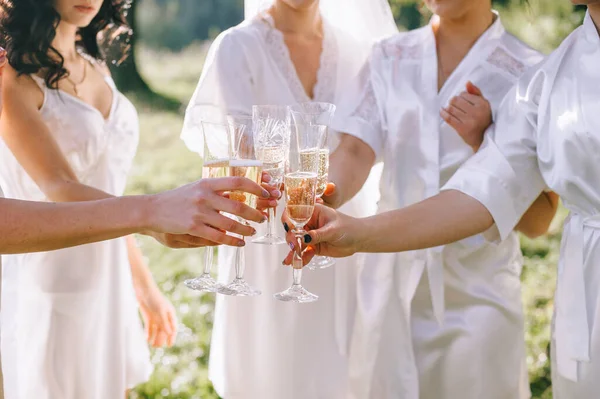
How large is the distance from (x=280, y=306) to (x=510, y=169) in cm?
135

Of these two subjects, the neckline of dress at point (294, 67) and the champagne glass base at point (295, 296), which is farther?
the neckline of dress at point (294, 67)

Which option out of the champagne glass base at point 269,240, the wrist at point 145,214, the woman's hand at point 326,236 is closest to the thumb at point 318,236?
the woman's hand at point 326,236

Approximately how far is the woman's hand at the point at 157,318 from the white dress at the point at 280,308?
0.26 meters

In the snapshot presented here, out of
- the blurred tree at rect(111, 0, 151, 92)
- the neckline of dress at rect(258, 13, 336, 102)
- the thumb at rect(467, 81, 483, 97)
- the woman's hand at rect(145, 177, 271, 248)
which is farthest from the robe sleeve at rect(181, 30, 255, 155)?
the blurred tree at rect(111, 0, 151, 92)

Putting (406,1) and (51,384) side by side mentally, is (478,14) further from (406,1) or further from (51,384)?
(406,1)

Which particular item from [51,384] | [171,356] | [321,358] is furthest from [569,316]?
[171,356]

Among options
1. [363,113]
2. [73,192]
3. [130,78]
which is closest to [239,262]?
[73,192]

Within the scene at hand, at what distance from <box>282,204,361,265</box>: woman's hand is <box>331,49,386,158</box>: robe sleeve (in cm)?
70

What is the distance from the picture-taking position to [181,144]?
1241cm

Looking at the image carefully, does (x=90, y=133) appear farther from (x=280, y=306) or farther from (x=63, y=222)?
(x=63, y=222)

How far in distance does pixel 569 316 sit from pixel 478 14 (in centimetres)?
139

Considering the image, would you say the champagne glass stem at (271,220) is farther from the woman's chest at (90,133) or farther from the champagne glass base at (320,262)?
the woman's chest at (90,133)

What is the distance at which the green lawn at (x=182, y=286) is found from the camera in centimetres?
615

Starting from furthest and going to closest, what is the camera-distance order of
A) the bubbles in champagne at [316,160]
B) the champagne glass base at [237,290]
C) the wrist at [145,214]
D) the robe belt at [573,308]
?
the robe belt at [573,308] < the champagne glass base at [237,290] < the bubbles in champagne at [316,160] < the wrist at [145,214]
